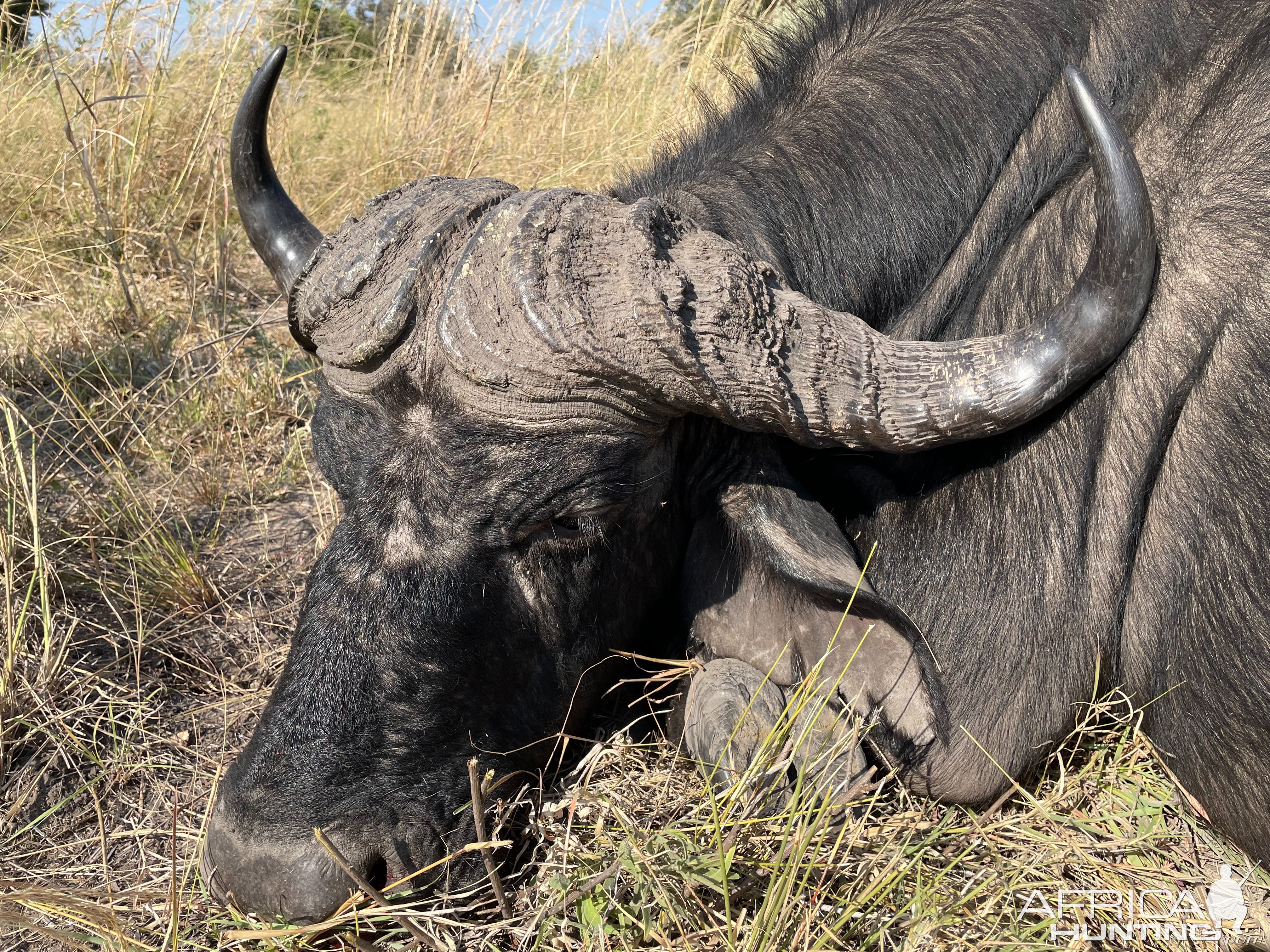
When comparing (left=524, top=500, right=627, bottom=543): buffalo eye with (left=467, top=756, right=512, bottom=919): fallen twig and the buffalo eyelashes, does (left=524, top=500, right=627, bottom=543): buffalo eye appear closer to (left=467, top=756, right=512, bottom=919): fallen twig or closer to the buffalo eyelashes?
the buffalo eyelashes

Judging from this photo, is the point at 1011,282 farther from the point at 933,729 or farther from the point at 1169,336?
the point at 933,729

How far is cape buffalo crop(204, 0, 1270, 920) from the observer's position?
6.80 ft

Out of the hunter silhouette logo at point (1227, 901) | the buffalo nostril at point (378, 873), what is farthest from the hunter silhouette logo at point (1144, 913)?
the buffalo nostril at point (378, 873)

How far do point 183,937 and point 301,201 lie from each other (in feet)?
18.4

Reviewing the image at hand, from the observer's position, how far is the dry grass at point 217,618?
6.97ft

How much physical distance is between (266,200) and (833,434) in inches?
78.0

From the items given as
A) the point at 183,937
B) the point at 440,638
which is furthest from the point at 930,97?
the point at 183,937

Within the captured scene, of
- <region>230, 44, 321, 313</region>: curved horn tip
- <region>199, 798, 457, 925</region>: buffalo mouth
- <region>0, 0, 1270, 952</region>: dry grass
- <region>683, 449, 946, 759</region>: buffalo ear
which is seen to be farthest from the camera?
<region>230, 44, 321, 313</region>: curved horn tip

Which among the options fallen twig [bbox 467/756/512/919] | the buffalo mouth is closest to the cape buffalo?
the buffalo mouth

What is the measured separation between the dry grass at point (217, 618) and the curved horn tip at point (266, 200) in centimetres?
115

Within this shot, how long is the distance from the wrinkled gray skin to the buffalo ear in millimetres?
18

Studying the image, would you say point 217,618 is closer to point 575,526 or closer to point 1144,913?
point 575,526

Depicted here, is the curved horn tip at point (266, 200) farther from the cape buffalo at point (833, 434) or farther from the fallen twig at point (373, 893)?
the fallen twig at point (373, 893)

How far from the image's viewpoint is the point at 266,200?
9.78 ft
